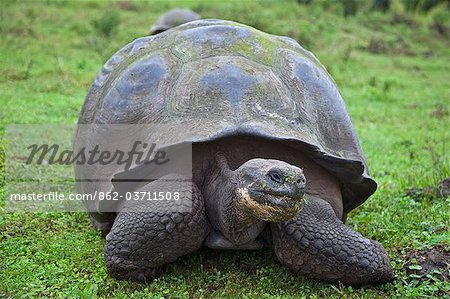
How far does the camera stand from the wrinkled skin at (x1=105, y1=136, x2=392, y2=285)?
107 inches

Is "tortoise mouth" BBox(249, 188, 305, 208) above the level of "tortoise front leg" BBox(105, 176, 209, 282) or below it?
above

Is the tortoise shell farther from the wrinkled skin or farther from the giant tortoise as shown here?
the wrinkled skin

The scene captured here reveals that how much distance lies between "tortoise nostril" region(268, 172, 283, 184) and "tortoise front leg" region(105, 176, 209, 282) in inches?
19.0

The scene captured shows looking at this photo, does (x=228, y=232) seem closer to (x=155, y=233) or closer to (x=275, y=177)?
(x=155, y=233)

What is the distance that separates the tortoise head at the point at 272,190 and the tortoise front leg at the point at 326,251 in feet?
1.01

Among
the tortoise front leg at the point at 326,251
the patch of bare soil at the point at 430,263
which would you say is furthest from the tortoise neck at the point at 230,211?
the patch of bare soil at the point at 430,263

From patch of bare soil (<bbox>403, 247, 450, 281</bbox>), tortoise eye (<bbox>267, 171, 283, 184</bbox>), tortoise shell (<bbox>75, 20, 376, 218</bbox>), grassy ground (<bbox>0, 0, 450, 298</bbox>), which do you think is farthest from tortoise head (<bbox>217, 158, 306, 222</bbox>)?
patch of bare soil (<bbox>403, 247, 450, 281</bbox>)

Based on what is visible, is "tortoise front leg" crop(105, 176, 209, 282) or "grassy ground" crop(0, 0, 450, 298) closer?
"tortoise front leg" crop(105, 176, 209, 282)

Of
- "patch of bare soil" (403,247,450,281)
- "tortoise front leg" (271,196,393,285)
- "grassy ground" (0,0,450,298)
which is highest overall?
"tortoise front leg" (271,196,393,285)

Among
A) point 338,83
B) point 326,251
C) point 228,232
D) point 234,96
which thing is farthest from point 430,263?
point 338,83

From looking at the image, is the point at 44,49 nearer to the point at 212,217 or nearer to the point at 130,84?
the point at 130,84

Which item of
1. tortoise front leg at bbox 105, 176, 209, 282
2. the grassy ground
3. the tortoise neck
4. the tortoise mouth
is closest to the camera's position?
the tortoise mouth

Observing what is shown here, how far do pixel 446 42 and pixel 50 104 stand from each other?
404 inches

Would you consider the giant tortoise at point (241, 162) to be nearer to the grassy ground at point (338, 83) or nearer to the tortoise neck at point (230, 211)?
the tortoise neck at point (230, 211)
